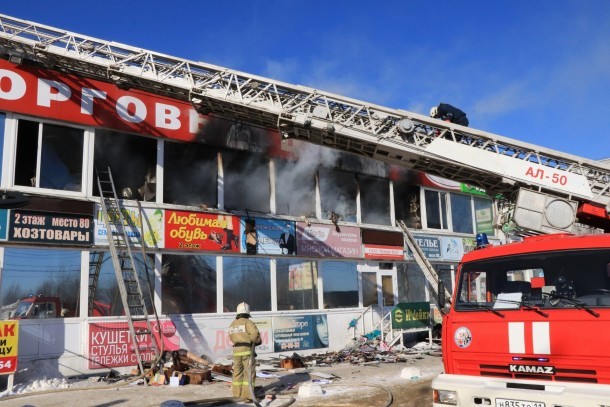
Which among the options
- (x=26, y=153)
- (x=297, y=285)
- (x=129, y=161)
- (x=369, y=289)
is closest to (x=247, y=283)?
(x=297, y=285)

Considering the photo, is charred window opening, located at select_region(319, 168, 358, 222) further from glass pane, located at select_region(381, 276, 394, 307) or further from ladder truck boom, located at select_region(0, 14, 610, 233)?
ladder truck boom, located at select_region(0, 14, 610, 233)

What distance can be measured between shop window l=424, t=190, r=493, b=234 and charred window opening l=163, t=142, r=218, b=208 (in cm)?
821

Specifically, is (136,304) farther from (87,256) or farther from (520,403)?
(520,403)

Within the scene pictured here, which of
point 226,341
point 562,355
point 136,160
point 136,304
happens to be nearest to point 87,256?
point 136,304

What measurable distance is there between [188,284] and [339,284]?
479 centimetres

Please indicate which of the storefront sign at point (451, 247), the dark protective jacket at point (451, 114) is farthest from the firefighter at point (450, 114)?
the storefront sign at point (451, 247)

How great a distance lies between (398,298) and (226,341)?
21.6ft

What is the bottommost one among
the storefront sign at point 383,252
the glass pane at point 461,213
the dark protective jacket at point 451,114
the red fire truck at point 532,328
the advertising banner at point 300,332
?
the advertising banner at point 300,332

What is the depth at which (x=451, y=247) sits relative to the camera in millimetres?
18625

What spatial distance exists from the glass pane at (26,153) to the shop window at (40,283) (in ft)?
5.10

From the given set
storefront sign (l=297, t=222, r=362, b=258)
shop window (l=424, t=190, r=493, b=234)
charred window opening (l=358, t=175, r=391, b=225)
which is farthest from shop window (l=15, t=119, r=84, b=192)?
shop window (l=424, t=190, r=493, b=234)

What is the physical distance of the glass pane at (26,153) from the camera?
1096 centimetres

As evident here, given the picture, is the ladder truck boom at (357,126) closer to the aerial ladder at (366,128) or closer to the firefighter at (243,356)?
the aerial ladder at (366,128)

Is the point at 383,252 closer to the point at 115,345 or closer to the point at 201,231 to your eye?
the point at 201,231
